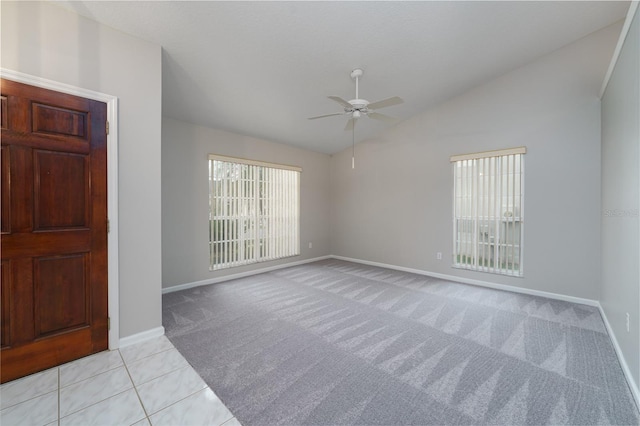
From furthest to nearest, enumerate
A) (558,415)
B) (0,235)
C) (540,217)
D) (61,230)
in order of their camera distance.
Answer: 1. (540,217)
2. (61,230)
3. (0,235)
4. (558,415)

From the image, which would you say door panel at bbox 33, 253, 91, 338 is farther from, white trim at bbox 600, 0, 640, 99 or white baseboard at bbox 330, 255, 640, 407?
white trim at bbox 600, 0, 640, 99

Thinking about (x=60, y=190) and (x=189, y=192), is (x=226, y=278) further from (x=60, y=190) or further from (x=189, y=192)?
(x=60, y=190)

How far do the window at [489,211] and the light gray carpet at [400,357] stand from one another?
0.65 metres

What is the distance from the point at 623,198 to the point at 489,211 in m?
1.94

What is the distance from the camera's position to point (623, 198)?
7.50ft

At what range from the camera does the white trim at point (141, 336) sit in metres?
2.37

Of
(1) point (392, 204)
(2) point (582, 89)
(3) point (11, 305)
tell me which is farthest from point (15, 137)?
(2) point (582, 89)

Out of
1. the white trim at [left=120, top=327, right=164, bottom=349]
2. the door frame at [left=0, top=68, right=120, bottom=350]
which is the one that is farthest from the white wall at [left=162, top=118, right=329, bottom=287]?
the door frame at [left=0, top=68, right=120, bottom=350]

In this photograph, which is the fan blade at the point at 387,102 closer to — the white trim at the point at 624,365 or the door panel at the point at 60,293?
the white trim at the point at 624,365

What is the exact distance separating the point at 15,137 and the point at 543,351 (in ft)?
15.4

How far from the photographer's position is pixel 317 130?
506cm

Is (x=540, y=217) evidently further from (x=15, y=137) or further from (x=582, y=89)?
(x=15, y=137)

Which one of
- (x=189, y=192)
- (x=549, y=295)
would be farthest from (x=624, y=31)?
(x=189, y=192)

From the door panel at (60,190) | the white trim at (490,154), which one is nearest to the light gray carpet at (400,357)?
the door panel at (60,190)
